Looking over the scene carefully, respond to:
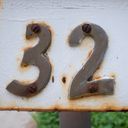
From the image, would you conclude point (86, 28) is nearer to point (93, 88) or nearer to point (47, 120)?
point (93, 88)

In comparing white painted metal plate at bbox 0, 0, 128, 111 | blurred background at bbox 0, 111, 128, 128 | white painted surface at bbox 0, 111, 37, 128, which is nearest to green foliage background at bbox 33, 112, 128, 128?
blurred background at bbox 0, 111, 128, 128

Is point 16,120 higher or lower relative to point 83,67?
lower

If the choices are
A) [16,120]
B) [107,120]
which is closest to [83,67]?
[107,120]

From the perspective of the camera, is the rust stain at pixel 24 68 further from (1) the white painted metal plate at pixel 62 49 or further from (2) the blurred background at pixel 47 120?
(2) the blurred background at pixel 47 120

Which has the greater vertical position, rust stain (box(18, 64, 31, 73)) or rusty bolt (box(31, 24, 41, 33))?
rusty bolt (box(31, 24, 41, 33))

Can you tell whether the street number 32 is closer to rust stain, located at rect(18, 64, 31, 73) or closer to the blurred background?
rust stain, located at rect(18, 64, 31, 73)

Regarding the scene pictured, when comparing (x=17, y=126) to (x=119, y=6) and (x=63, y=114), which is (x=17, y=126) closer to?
(x=63, y=114)

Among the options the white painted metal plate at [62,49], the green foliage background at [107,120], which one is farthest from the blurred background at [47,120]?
the white painted metal plate at [62,49]
